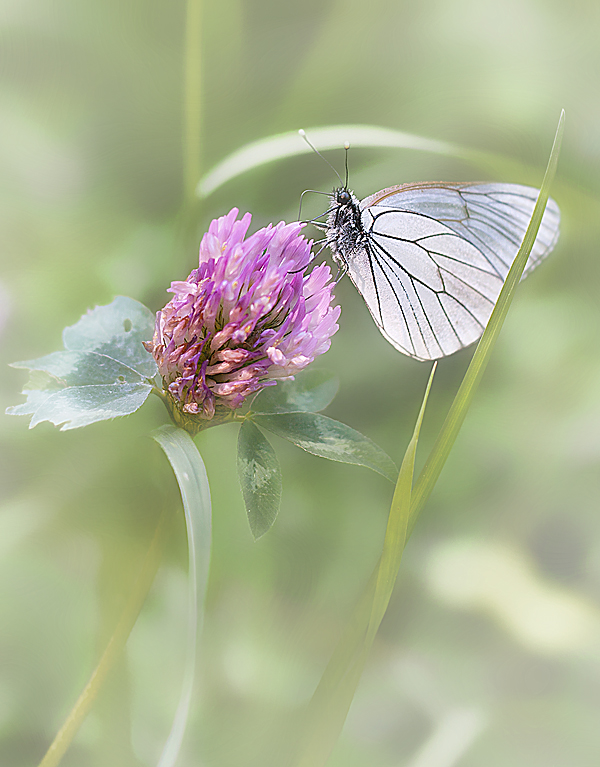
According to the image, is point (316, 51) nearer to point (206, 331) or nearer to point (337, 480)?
point (206, 331)

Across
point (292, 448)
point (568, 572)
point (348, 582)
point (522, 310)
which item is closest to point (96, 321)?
point (292, 448)

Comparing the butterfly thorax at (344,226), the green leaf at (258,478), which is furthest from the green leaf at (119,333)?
the butterfly thorax at (344,226)

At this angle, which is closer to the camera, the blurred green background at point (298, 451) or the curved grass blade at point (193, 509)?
the curved grass blade at point (193, 509)

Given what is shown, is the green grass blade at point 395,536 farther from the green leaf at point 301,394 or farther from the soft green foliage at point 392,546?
the green leaf at point 301,394

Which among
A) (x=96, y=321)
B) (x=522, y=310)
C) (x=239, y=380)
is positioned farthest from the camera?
(x=522, y=310)

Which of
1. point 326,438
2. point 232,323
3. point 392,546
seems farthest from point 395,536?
point 232,323

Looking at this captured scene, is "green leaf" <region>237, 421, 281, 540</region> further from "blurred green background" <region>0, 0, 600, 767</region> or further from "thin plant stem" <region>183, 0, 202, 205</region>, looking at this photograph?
"thin plant stem" <region>183, 0, 202, 205</region>
